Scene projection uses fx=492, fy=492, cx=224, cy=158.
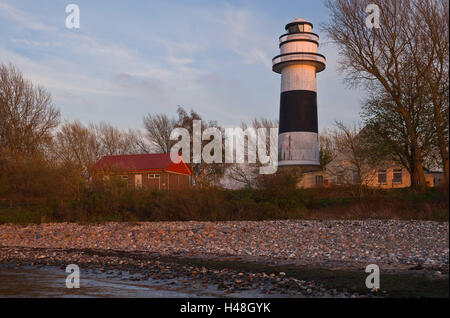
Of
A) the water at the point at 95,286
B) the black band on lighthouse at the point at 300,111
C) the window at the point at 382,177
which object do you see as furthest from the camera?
the black band on lighthouse at the point at 300,111

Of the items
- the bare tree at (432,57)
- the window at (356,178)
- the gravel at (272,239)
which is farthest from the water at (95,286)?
the window at (356,178)

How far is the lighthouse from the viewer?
1249 inches

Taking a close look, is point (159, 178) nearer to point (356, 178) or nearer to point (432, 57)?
point (356, 178)

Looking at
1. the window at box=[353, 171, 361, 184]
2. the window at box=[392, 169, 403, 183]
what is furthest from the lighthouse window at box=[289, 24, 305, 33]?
the window at box=[392, 169, 403, 183]

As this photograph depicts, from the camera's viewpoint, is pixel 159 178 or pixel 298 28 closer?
pixel 298 28

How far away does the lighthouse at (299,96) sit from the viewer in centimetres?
3173

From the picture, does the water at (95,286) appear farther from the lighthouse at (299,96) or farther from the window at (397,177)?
the window at (397,177)

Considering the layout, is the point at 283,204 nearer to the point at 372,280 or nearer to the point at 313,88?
the point at 313,88

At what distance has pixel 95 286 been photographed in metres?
11.2

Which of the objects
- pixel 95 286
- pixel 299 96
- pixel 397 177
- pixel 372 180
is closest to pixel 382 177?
pixel 397 177

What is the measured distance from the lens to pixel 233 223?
2194 centimetres

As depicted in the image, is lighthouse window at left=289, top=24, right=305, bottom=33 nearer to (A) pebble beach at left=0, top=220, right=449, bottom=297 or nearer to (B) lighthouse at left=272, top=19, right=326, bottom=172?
(B) lighthouse at left=272, top=19, right=326, bottom=172

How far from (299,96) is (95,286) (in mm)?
22936
